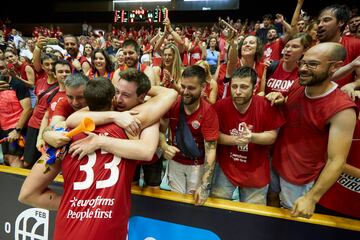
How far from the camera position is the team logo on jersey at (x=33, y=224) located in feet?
8.78

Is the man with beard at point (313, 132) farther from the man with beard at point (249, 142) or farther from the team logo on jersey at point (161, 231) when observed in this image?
the team logo on jersey at point (161, 231)

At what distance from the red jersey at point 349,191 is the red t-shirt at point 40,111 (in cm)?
286

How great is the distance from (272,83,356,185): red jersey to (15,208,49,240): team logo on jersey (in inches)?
77.8

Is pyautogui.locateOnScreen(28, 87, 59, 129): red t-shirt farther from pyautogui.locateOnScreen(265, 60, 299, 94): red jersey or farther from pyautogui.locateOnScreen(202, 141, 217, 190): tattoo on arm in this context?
pyautogui.locateOnScreen(265, 60, 299, 94): red jersey

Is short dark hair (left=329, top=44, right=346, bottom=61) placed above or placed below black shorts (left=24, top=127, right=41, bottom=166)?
above

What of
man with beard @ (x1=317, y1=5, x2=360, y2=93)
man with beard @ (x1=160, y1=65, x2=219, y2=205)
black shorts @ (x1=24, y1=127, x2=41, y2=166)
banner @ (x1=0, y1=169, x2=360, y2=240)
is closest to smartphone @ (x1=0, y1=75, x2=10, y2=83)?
black shorts @ (x1=24, y1=127, x2=41, y2=166)

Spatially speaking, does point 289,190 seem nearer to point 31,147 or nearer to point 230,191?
point 230,191

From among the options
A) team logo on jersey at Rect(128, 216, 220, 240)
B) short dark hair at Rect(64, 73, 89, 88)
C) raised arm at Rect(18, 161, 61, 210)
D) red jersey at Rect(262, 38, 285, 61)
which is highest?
red jersey at Rect(262, 38, 285, 61)

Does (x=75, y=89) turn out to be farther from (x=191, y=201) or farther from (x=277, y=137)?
(x=277, y=137)

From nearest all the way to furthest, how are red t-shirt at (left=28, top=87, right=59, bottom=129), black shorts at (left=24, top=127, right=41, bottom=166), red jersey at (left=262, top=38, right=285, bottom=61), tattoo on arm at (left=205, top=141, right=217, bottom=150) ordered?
tattoo on arm at (left=205, top=141, right=217, bottom=150) → red t-shirt at (left=28, top=87, right=59, bottom=129) → black shorts at (left=24, top=127, right=41, bottom=166) → red jersey at (left=262, top=38, right=285, bottom=61)

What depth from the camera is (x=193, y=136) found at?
8.22 feet

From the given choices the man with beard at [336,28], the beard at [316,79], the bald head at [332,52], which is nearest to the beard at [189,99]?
the beard at [316,79]

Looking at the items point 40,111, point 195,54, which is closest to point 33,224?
point 40,111

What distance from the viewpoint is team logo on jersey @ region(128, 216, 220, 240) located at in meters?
2.27
